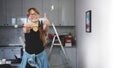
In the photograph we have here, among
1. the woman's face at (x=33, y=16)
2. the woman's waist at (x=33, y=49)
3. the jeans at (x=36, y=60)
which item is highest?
the woman's face at (x=33, y=16)

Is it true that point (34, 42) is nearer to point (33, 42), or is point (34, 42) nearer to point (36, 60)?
point (33, 42)

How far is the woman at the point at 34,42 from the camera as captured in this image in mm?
3163

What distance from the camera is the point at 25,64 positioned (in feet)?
10.5

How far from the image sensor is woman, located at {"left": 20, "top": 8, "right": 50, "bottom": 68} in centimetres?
316

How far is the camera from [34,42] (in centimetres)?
316

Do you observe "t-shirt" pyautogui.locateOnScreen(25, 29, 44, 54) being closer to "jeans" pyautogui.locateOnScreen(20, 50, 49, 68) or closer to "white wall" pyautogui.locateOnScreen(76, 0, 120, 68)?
"jeans" pyautogui.locateOnScreen(20, 50, 49, 68)

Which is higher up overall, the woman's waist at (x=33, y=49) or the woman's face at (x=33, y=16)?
the woman's face at (x=33, y=16)

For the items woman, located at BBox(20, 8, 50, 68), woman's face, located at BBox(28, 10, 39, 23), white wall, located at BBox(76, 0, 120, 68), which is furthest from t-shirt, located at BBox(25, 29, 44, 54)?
white wall, located at BBox(76, 0, 120, 68)

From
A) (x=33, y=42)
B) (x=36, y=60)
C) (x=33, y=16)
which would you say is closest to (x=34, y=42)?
(x=33, y=42)

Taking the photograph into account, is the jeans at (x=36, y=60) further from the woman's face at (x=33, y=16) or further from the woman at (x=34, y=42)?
the woman's face at (x=33, y=16)

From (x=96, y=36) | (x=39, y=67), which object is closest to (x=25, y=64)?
(x=39, y=67)

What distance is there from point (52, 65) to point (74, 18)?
1585 mm

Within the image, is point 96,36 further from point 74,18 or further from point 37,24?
point 74,18

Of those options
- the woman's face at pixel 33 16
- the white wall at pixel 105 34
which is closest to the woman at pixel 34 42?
the woman's face at pixel 33 16
